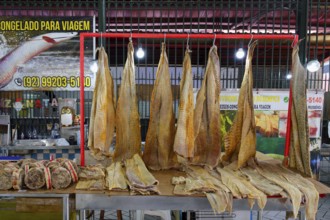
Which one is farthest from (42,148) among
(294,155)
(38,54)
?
(294,155)

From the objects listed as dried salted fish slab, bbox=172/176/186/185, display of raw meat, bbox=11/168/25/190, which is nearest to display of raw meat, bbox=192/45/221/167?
dried salted fish slab, bbox=172/176/186/185

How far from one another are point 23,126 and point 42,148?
2.10m

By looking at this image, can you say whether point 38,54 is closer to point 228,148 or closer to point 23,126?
point 23,126

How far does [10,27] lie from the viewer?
538 cm

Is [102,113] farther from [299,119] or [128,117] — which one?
[299,119]

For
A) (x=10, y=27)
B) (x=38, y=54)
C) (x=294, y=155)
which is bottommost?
(x=294, y=155)

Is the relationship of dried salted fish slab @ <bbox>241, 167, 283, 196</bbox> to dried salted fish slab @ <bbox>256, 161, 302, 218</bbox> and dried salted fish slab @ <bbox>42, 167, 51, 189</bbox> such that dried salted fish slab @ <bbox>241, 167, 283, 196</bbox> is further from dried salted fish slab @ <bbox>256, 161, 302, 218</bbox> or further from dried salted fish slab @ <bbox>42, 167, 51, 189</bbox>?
dried salted fish slab @ <bbox>42, 167, 51, 189</bbox>

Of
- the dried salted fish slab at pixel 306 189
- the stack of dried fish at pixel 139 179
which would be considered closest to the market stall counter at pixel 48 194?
the stack of dried fish at pixel 139 179

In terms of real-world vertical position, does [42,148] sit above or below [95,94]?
below

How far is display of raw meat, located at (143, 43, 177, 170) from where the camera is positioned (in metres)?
2.62

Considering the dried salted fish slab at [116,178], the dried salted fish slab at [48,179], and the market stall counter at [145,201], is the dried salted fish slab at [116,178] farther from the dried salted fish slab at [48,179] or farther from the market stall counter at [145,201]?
the dried salted fish slab at [48,179]

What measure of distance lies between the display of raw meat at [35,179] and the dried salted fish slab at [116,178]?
0.46m

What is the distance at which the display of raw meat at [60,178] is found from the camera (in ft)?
7.10

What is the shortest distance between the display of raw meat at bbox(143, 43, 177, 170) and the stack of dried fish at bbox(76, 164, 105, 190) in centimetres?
49
